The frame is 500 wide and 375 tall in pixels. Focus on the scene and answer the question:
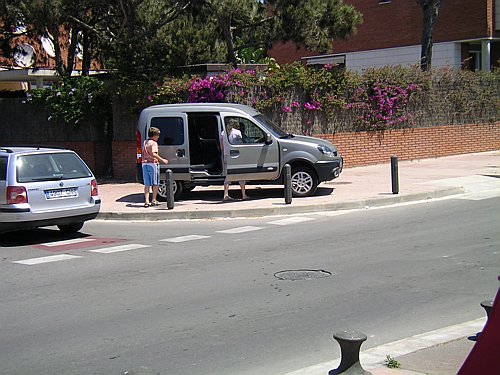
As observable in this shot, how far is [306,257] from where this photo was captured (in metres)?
10.1

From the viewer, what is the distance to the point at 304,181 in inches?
641

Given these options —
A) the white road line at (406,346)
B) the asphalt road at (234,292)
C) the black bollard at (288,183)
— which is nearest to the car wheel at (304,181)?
the black bollard at (288,183)

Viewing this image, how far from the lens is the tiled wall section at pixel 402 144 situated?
72.1ft

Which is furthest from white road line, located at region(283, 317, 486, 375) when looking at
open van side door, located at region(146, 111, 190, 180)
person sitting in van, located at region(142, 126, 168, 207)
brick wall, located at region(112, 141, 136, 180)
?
brick wall, located at region(112, 141, 136, 180)

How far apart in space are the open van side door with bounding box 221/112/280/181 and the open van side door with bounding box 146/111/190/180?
3.58 ft

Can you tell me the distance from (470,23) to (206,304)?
2601 centimetres

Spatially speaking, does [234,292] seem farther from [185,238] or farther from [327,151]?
[327,151]

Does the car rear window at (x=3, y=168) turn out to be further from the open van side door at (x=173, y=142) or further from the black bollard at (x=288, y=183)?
the black bollard at (x=288, y=183)

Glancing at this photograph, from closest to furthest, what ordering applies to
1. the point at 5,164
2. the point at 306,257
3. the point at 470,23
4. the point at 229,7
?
the point at 306,257 < the point at 5,164 < the point at 229,7 < the point at 470,23

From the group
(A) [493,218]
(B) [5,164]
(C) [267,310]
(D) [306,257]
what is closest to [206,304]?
(C) [267,310]

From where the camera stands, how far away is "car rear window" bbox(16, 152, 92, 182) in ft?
39.9

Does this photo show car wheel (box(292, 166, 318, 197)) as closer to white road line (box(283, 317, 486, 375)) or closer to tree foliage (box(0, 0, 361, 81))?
tree foliage (box(0, 0, 361, 81))

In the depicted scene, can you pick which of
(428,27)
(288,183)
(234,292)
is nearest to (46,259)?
(234,292)

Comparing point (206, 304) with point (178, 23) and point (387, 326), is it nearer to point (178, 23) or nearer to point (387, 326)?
point (387, 326)
